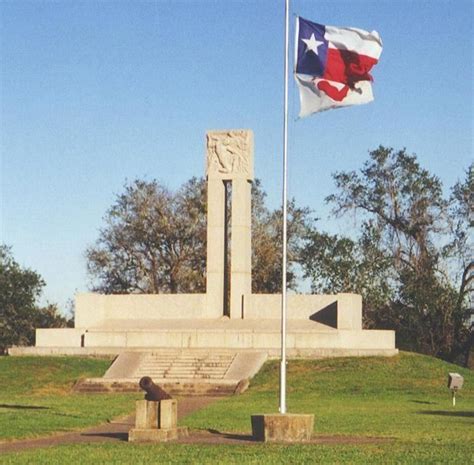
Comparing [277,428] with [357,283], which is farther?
[357,283]

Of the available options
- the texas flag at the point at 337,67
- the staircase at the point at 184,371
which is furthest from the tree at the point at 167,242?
the texas flag at the point at 337,67

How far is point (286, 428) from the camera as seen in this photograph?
18234 mm

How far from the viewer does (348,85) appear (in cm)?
2058

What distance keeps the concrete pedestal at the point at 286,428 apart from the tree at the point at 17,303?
41.3 metres

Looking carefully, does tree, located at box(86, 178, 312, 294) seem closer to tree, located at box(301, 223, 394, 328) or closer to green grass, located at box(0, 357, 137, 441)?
tree, located at box(301, 223, 394, 328)

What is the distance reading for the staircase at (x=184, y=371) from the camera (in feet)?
109

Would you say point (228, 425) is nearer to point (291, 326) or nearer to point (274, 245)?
point (291, 326)

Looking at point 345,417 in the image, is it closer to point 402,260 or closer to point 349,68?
point 349,68

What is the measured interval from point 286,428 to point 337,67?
691 centimetres

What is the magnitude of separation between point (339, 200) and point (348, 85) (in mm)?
38433

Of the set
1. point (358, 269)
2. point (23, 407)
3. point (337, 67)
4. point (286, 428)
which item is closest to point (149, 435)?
point (286, 428)

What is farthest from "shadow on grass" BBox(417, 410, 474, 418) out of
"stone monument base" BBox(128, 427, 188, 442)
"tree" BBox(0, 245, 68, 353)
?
"tree" BBox(0, 245, 68, 353)

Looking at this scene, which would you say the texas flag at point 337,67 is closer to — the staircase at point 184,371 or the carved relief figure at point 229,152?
the staircase at point 184,371

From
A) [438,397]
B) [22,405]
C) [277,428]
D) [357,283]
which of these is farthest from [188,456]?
[357,283]
